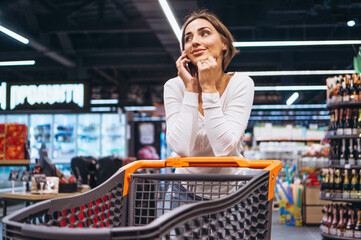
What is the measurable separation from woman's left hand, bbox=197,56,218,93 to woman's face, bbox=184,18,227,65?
0.09m

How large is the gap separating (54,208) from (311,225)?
743 cm

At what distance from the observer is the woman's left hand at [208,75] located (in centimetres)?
141

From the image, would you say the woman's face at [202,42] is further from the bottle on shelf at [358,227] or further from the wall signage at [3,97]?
the wall signage at [3,97]

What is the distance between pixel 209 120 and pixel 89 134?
48.2 ft

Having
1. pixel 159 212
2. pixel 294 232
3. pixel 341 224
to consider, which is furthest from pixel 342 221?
pixel 159 212

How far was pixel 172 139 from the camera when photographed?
4.80ft

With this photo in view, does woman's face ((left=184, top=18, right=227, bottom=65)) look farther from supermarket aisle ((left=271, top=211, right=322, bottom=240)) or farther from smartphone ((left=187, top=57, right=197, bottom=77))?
supermarket aisle ((left=271, top=211, right=322, bottom=240))

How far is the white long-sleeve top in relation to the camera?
1.39 metres

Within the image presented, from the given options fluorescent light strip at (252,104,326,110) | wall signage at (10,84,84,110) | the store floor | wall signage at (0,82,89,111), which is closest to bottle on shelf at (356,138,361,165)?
the store floor

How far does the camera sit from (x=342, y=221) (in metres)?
5.19

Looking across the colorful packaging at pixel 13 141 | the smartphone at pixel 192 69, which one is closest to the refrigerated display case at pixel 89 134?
the colorful packaging at pixel 13 141

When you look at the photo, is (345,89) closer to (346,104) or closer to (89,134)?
(346,104)

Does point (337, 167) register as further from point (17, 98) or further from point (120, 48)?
point (120, 48)

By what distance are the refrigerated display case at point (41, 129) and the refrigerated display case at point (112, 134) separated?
184 cm
